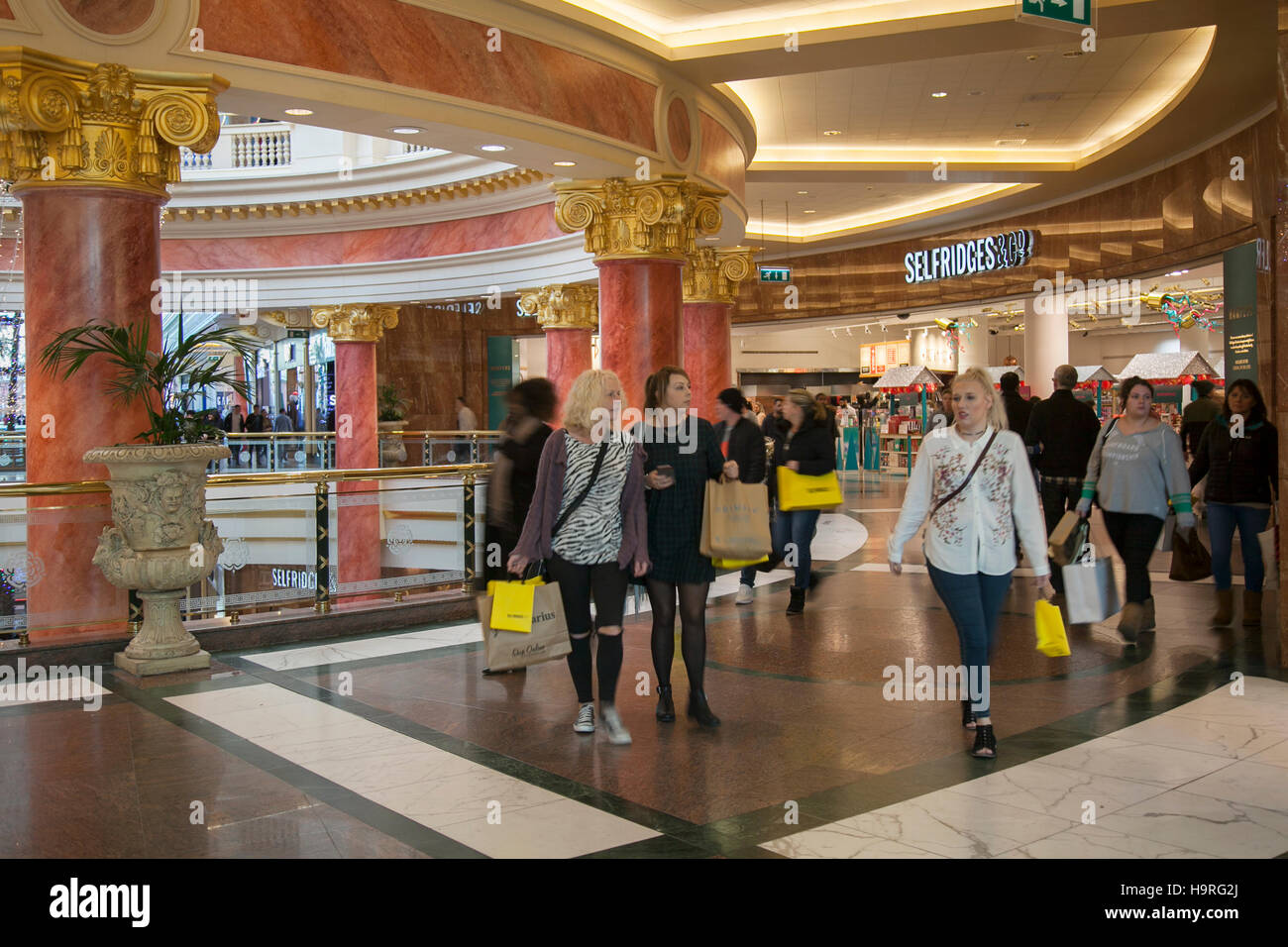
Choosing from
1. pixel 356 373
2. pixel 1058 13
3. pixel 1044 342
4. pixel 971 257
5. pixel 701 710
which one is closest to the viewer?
pixel 701 710

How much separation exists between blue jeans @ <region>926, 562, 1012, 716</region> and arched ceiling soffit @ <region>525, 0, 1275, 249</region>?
4767 mm

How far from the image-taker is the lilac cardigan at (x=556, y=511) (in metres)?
4.76

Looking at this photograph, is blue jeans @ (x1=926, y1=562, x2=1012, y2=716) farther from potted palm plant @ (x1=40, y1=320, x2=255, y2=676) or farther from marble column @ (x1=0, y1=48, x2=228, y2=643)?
marble column @ (x1=0, y1=48, x2=228, y2=643)

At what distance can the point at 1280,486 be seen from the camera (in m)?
6.24

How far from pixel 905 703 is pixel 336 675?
3.15 metres

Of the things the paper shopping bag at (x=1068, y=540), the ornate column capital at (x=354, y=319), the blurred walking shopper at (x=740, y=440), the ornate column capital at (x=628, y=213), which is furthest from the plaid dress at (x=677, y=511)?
the ornate column capital at (x=354, y=319)

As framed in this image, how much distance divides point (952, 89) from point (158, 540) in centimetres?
957

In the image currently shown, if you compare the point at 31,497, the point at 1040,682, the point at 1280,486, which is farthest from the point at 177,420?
the point at 1280,486

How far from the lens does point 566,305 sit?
17.1m

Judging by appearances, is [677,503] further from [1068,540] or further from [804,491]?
[804,491]

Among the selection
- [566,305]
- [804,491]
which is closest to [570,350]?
[566,305]
